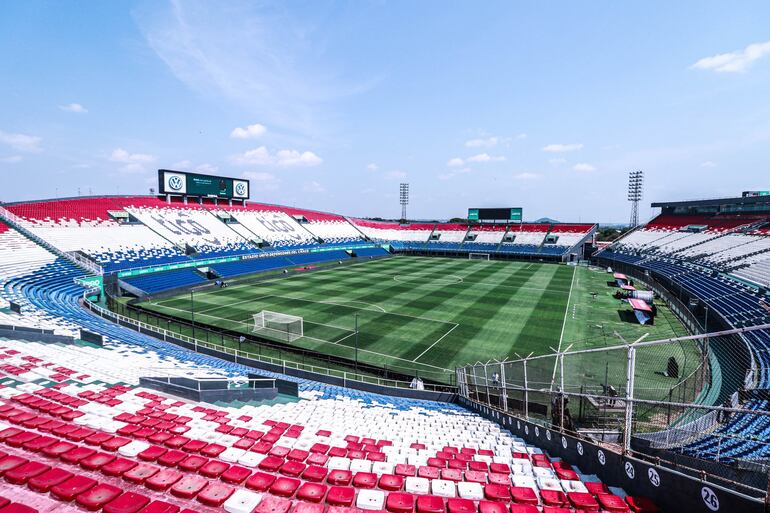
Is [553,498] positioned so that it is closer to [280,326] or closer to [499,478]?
[499,478]

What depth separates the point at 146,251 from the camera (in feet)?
159

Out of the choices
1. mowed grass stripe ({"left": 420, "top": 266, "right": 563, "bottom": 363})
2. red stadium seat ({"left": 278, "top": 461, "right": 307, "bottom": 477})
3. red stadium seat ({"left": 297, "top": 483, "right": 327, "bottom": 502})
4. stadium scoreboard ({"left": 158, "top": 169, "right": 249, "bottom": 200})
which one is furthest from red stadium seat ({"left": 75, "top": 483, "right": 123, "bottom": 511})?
stadium scoreboard ({"left": 158, "top": 169, "right": 249, "bottom": 200})

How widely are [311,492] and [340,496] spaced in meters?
0.54

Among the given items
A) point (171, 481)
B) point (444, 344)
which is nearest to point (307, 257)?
point (444, 344)

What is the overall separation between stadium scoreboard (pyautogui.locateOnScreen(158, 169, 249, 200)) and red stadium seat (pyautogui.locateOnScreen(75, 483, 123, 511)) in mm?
67077

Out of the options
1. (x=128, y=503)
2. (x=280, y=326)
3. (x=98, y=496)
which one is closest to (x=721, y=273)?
(x=280, y=326)

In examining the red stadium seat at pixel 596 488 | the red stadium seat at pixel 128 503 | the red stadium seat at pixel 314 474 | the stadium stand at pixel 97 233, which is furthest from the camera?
the stadium stand at pixel 97 233

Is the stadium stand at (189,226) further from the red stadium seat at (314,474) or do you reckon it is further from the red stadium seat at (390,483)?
the red stadium seat at (390,483)

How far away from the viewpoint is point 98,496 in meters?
5.95

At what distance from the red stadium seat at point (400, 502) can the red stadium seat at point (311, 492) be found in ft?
3.99

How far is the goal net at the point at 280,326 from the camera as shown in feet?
91.8

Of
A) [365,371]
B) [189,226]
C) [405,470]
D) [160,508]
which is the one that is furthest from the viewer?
[189,226]

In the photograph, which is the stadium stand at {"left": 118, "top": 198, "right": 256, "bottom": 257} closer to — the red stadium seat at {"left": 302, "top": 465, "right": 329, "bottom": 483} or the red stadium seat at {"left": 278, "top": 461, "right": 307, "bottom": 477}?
the red stadium seat at {"left": 278, "top": 461, "right": 307, "bottom": 477}

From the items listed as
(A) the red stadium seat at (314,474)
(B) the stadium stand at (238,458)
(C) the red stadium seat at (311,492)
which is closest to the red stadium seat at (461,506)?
(B) the stadium stand at (238,458)
